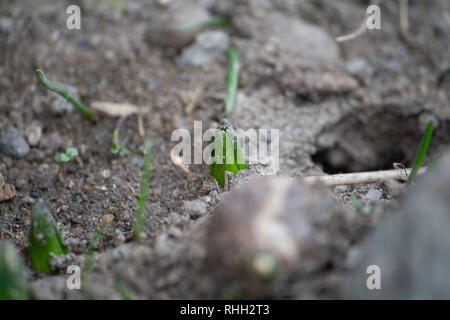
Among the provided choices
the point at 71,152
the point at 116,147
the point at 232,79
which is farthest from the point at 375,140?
the point at 71,152

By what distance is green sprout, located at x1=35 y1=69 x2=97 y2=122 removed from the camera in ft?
5.91

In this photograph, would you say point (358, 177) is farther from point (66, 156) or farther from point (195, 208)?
point (66, 156)

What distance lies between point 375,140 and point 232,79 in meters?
0.93

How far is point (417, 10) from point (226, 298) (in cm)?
231

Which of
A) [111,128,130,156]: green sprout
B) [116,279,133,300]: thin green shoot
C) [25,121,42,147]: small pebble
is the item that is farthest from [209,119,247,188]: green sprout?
[25,121,42,147]: small pebble

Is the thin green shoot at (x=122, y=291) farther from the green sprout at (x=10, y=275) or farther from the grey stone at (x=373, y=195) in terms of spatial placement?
the grey stone at (x=373, y=195)

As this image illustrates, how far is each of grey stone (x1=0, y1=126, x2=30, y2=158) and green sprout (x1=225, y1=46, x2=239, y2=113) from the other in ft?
3.35

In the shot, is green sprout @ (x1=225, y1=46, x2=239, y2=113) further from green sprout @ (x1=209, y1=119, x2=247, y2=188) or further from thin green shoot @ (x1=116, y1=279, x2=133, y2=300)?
thin green shoot @ (x1=116, y1=279, x2=133, y2=300)

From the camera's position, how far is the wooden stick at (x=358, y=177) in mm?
1717

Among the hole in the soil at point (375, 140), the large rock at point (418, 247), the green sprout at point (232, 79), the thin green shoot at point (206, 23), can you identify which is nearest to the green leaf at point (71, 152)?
the green sprout at point (232, 79)

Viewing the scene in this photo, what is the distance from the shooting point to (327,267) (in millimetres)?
1266

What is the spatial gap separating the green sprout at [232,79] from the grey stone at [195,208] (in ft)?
2.01
